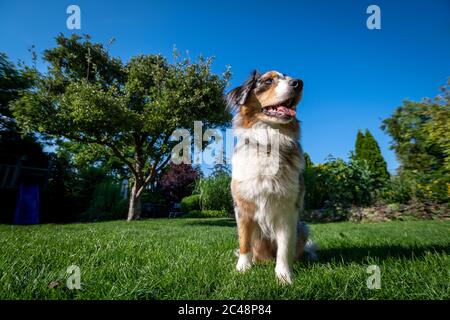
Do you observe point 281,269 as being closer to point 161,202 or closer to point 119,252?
point 119,252

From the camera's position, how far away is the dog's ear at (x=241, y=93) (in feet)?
10.7

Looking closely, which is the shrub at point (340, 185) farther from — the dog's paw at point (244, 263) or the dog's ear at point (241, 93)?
the dog's paw at point (244, 263)

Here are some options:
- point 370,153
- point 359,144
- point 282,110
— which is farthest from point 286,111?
point 359,144

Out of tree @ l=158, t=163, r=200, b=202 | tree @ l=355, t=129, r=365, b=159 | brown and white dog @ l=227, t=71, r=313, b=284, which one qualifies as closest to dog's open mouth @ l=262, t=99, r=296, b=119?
brown and white dog @ l=227, t=71, r=313, b=284

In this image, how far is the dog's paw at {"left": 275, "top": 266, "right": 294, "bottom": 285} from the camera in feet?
7.20

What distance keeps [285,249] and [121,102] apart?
31.5 feet

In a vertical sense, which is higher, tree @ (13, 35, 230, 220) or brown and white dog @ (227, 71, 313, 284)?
tree @ (13, 35, 230, 220)

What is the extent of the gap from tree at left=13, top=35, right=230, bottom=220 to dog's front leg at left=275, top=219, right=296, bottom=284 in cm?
837

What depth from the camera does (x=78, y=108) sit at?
9.52m

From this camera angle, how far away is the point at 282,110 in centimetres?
300

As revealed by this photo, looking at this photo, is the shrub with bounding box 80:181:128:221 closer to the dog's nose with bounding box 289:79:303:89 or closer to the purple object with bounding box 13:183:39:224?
the purple object with bounding box 13:183:39:224

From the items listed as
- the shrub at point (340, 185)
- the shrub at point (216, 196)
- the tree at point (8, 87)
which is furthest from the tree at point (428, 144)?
the tree at point (8, 87)

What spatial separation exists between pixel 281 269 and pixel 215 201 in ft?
46.8
